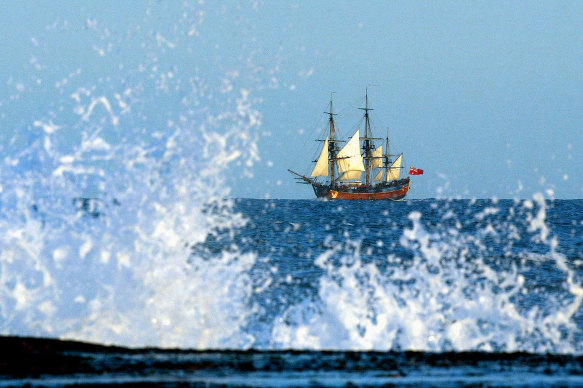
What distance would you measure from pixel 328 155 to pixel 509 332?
117 metres

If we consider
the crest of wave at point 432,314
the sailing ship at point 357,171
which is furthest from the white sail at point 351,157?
the crest of wave at point 432,314

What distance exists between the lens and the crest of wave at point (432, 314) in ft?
34.5

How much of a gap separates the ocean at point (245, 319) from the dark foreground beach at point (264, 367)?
0.02m

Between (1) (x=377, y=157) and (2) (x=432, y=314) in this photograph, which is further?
(1) (x=377, y=157)

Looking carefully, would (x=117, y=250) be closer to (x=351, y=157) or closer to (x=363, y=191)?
(x=351, y=157)

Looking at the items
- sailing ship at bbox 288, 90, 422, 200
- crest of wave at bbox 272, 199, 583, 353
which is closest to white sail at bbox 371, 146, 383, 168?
sailing ship at bbox 288, 90, 422, 200

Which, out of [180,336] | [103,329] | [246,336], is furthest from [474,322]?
[103,329]

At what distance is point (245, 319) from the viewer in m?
13.1

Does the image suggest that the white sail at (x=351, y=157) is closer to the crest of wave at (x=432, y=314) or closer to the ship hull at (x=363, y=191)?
the ship hull at (x=363, y=191)

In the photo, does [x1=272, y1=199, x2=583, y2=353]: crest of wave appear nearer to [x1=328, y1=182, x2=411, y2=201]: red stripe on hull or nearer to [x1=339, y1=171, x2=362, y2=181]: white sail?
[x1=339, y1=171, x2=362, y2=181]: white sail

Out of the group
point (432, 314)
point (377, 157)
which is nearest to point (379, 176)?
point (377, 157)

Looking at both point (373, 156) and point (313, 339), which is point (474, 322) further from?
point (373, 156)

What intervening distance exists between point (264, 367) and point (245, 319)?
6698 mm

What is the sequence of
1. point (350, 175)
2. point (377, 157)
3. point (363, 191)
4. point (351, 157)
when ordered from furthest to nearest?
point (377, 157) < point (363, 191) < point (350, 175) < point (351, 157)
